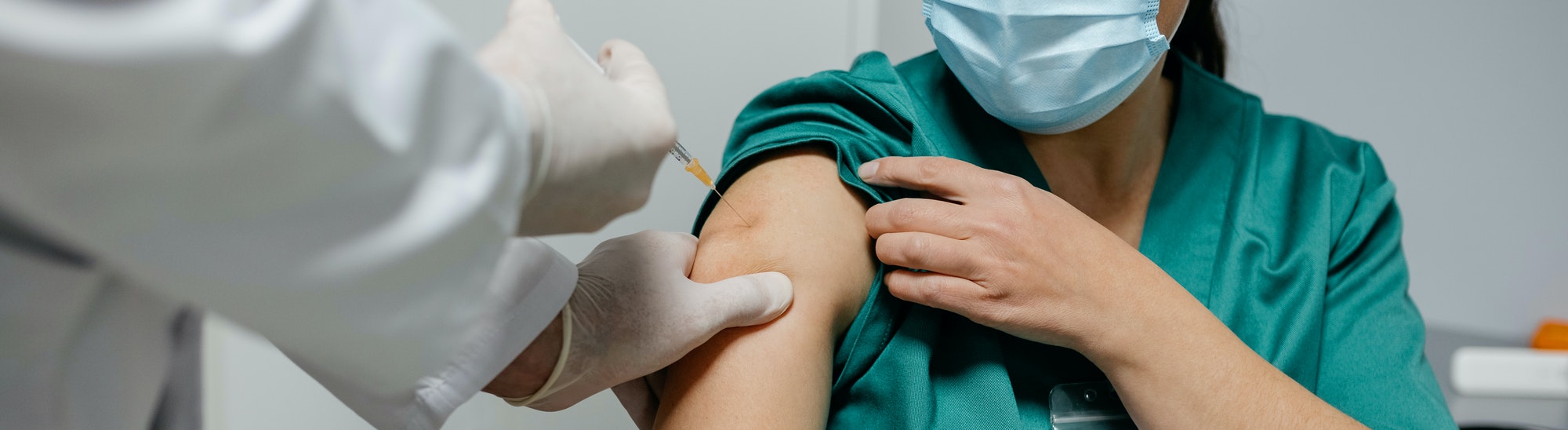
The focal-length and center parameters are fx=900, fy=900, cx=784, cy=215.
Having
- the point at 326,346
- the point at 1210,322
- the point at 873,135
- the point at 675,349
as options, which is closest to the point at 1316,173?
the point at 1210,322

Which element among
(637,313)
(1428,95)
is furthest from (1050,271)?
(1428,95)

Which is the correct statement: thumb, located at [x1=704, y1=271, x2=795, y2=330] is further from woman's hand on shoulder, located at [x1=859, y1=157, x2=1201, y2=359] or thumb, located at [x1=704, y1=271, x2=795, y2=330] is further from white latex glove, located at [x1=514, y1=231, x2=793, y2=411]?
woman's hand on shoulder, located at [x1=859, y1=157, x2=1201, y2=359]

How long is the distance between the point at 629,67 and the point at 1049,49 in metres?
0.48

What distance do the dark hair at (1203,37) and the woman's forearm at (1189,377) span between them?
566 millimetres

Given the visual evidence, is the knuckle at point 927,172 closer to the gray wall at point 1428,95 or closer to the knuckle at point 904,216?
the knuckle at point 904,216

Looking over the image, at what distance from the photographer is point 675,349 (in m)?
0.78

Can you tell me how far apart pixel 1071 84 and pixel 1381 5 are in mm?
1369

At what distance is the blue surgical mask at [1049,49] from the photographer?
0.95 metres

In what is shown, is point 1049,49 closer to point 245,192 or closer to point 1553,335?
point 245,192

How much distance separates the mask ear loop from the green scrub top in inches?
12.5

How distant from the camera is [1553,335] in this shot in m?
1.92

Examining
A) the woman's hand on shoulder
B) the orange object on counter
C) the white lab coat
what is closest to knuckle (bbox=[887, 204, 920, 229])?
the woman's hand on shoulder

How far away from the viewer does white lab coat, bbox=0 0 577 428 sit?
1.29 ft

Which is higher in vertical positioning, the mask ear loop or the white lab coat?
the white lab coat
